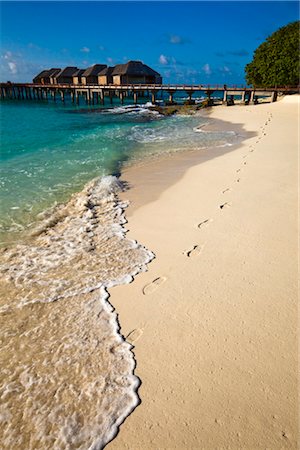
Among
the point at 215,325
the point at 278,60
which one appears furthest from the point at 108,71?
the point at 215,325

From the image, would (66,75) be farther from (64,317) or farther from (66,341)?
(66,341)

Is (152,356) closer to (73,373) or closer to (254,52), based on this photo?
(73,373)

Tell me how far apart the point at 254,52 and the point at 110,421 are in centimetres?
5053

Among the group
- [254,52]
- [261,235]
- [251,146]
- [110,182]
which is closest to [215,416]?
[261,235]

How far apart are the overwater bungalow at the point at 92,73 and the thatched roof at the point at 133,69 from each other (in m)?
5.96

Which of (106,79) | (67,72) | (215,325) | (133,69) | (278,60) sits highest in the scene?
(67,72)

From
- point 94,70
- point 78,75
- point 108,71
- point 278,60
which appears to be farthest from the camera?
point 78,75

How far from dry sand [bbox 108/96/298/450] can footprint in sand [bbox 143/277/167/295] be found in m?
0.01

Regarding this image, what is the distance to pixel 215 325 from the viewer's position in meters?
2.90

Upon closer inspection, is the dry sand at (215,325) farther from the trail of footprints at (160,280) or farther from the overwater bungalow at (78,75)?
the overwater bungalow at (78,75)

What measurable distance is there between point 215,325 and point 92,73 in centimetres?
6264

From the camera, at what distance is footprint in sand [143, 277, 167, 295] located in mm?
3524

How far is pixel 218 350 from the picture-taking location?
8.63 ft

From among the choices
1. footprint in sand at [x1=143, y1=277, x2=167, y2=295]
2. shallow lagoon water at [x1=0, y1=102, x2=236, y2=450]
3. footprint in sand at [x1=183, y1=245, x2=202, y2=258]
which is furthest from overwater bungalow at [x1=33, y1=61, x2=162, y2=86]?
footprint in sand at [x1=143, y1=277, x2=167, y2=295]
